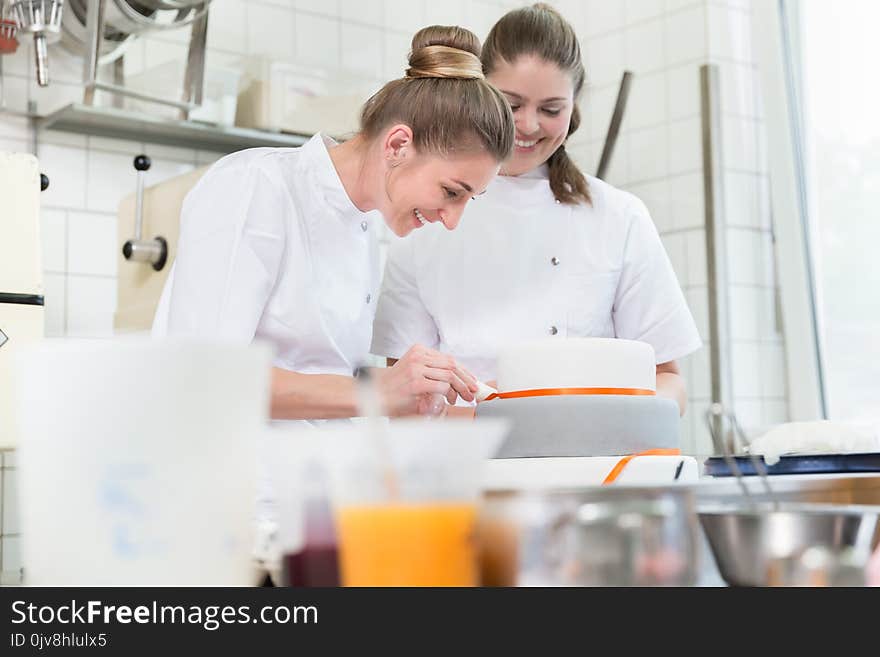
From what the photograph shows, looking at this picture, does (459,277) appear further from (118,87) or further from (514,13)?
(118,87)

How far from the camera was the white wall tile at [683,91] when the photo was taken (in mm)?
3629

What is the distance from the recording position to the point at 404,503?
48 cm

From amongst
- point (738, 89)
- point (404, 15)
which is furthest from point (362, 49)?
point (738, 89)

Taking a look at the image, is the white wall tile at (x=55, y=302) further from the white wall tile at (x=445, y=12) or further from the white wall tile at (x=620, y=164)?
the white wall tile at (x=620, y=164)

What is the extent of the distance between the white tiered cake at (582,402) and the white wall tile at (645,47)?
8.37 ft

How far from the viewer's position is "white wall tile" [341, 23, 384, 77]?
3.79 meters

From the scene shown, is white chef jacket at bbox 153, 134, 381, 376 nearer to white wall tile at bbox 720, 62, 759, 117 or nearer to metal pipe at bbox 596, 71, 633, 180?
metal pipe at bbox 596, 71, 633, 180

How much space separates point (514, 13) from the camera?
2.03m

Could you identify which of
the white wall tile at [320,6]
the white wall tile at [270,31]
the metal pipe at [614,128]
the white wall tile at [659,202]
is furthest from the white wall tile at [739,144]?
the white wall tile at [270,31]

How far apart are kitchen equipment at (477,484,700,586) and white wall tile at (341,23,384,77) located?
11.2 feet

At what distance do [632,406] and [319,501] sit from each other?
94 centimetres

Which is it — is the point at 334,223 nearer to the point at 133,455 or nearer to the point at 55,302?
the point at 133,455

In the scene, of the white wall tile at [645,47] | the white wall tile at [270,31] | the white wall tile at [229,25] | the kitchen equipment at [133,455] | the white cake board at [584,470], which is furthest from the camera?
the white wall tile at [645,47]

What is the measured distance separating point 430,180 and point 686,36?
7.38ft
